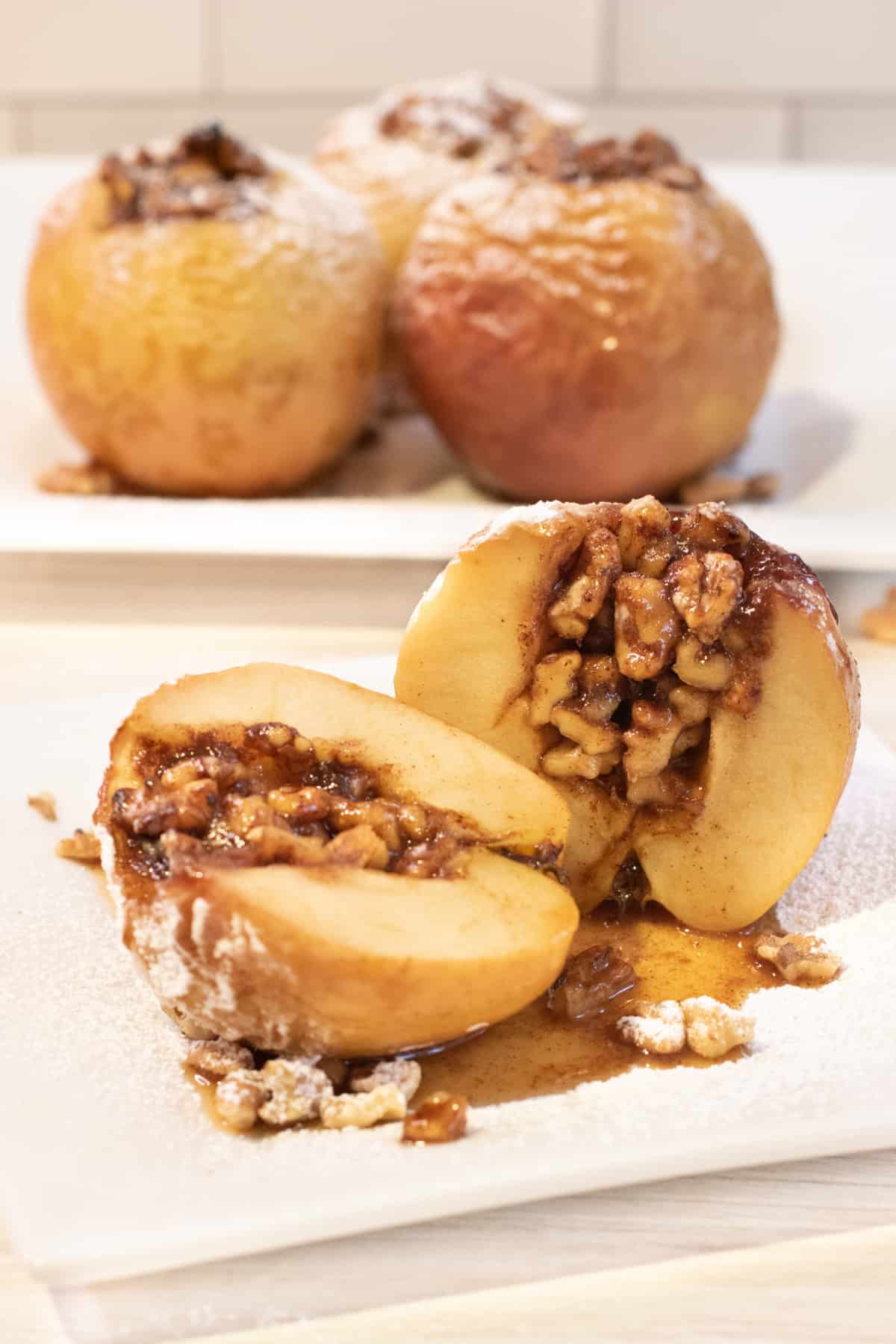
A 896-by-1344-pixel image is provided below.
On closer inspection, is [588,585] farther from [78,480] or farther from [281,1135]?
[78,480]

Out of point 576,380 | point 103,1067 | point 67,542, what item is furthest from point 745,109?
point 103,1067

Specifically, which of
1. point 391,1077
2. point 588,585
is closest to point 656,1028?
A: point 391,1077

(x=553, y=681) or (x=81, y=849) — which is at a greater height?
(x=553, y=681)

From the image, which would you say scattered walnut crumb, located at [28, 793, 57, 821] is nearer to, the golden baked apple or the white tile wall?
the golden baked apple

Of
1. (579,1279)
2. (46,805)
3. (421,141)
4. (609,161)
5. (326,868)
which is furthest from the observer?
(421,141)

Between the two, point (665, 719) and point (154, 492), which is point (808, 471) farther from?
point (665, 719)

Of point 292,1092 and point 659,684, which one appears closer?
point 292,1092
